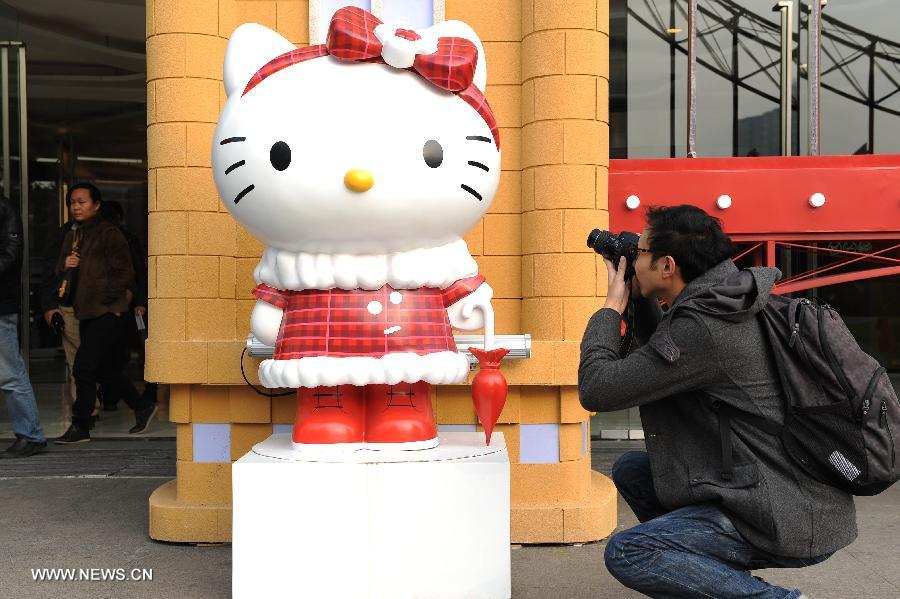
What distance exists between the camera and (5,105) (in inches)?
291

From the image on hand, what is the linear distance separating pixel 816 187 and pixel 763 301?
249 centimetres

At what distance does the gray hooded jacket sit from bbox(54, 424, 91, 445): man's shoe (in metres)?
4.88

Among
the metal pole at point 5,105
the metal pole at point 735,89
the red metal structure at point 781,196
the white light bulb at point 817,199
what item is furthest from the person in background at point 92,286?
the white light bulb at point 817,199

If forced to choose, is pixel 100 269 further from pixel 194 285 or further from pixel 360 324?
pixel 360 324

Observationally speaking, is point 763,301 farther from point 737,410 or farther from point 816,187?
point 816,187

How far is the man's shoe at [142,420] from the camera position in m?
6.88

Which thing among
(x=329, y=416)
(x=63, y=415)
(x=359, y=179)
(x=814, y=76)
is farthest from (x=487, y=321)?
(x=63, y=415)

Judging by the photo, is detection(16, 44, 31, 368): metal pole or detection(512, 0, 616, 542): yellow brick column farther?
detection(16, 44, 31, 368): metal pole

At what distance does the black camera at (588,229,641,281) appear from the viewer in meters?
2.80

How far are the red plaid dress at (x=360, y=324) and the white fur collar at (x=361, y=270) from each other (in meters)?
0.04

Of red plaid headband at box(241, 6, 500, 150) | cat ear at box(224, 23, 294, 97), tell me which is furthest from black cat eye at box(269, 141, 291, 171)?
cat ear at box(224, 23, 294, 97)

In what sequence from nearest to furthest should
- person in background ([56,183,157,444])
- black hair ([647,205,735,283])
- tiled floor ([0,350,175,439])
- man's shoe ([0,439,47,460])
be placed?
1. black hair ([647,205,735,283])
2. man's shoe ([0,439,47,460])
3. person in background ([56,183,157,444])
4. tiled floor ([0,350,175,439])

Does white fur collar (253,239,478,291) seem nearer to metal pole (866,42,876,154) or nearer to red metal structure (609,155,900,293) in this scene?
red metal structure (609,155,900,293)

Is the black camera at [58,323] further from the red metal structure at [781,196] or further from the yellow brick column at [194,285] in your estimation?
the red metal structure at [781,196]
